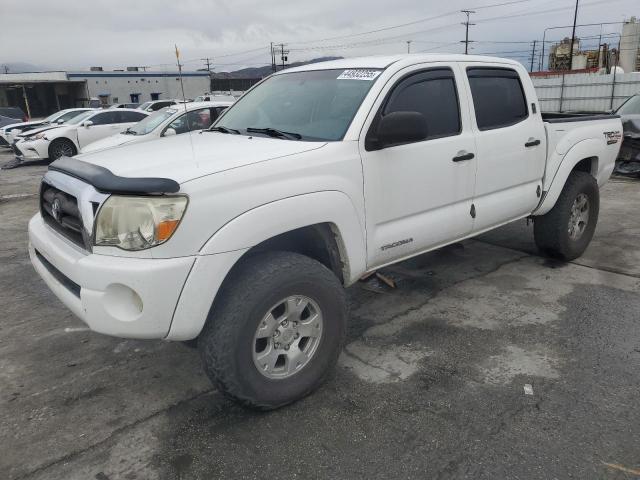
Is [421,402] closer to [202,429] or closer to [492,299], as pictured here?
[202,429]

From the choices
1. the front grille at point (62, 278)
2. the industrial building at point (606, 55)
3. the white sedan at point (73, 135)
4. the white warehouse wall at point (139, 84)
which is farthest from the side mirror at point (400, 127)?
the white warehouse wall at point (139, 84)

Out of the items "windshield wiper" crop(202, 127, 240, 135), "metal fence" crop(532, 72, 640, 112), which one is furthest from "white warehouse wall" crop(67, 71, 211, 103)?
"windshield wiper" crop(202, 127, 240, 135)

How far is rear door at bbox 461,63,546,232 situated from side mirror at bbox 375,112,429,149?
0.96 metres

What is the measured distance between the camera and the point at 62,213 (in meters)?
2.83

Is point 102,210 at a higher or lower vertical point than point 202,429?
higher

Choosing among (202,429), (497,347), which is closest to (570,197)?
(497,347)

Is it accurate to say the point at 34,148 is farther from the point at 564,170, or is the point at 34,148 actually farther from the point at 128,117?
the point at 564,170

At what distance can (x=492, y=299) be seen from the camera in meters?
4.34

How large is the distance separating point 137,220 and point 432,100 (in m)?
2.23

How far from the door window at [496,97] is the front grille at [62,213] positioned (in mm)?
2807

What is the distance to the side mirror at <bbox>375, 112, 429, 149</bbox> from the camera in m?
2.98

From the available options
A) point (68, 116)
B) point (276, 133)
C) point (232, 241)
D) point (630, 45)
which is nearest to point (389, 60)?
point (276, 133)

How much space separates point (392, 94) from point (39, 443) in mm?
2827

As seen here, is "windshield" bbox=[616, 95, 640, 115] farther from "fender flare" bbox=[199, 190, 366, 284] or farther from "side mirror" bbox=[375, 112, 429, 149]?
"fender flare" bbox=[199, 190, 366, 284]
